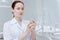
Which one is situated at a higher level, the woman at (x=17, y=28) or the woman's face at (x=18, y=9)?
the woman's face at (x=18, y=9)

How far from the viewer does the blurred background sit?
2.07 metres

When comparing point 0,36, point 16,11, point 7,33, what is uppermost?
point 16,11

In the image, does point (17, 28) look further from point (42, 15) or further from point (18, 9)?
point (42, 15)

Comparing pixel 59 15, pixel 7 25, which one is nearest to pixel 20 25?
pixel 7 25

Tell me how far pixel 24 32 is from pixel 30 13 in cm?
117

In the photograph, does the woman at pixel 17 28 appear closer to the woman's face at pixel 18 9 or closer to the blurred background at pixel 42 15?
the woman's face at pixel 18 9

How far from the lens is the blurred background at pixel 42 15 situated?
81.3 inches

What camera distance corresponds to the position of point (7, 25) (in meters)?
1.13

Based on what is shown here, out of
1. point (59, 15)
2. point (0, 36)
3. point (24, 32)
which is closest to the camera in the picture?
point (24, 32)

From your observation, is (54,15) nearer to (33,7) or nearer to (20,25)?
(33,7)

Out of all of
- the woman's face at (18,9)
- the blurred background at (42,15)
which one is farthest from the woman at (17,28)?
the blurred background at (42,15)

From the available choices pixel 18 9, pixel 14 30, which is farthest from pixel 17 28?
pixel 18 9

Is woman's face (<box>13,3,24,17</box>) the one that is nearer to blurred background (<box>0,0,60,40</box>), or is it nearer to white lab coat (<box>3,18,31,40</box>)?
white lab coat (<box>3,18,31,40</box>)

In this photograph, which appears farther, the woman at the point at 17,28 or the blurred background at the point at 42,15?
the blurred background at the point at 42,15
